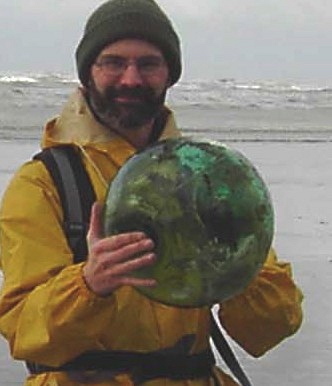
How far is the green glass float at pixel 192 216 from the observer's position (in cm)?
264

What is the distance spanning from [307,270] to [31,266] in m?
5.06

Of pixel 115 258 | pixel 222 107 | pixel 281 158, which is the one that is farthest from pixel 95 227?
pixel 222 107

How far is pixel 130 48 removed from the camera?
3.08 metres

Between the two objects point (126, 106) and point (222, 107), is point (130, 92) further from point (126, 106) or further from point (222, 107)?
point (222, 107)

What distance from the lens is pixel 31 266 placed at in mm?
2920

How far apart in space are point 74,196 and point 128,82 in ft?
1.01

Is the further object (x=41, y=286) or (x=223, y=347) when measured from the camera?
(x=223, y=347)

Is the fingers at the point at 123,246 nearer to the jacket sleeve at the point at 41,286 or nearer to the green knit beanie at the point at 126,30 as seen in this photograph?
the jacket sleeve at the point at 41,286

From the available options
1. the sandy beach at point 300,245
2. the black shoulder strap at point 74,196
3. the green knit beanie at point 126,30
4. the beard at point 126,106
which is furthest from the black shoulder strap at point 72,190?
the sandy beach at point 300,245

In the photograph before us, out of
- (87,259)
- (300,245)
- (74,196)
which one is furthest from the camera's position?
(300,245)

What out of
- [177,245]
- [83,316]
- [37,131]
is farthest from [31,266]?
[37,131]

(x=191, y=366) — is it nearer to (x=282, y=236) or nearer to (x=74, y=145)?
(x=74, y=145)

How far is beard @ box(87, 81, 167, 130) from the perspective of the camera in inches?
121

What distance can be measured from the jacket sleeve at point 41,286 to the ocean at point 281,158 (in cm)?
262
